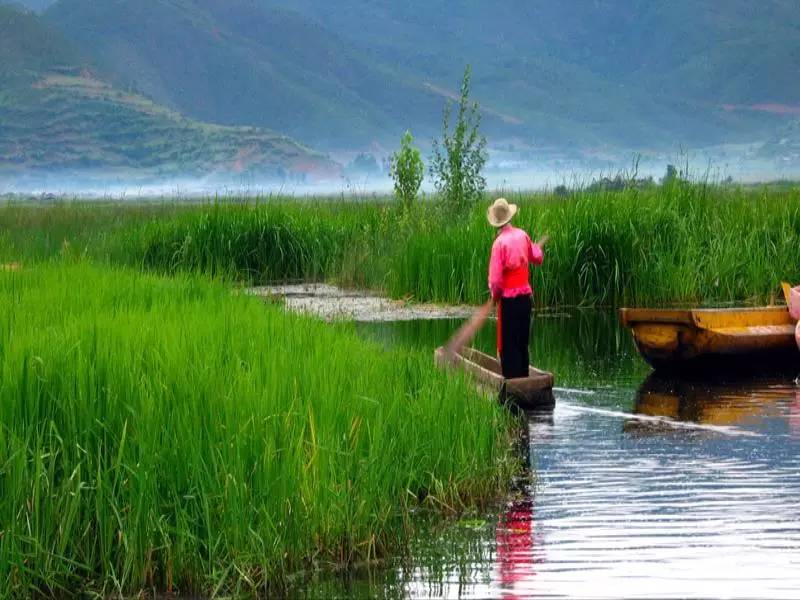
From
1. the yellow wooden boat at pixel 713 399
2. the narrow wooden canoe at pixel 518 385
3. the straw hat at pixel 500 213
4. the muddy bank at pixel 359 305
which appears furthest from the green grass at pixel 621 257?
the narrow wooden canoe at pixel 518 385

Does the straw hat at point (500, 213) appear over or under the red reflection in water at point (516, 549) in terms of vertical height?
over

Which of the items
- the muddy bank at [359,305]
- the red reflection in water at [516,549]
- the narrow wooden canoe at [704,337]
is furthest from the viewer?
the muddy bank at [359,305]

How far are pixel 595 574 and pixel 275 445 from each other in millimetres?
1891

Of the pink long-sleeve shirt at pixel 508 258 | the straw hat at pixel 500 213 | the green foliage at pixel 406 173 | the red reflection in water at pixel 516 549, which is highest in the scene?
the green foliage at pixel 406 173

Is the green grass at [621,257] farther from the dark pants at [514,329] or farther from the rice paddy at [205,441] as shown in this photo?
the dark pants at [514,329]

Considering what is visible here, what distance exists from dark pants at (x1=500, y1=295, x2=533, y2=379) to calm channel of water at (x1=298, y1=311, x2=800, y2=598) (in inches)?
23.9

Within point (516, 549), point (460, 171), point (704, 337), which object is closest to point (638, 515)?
point (516, 549)

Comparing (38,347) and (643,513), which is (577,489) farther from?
(38,347)

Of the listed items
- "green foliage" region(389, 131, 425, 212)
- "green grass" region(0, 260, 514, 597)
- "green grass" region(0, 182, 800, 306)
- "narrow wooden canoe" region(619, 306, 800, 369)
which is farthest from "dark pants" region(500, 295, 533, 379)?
"green foliage" region(389, 131, 425, 212)

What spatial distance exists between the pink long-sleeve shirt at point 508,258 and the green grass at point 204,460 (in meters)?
2.78

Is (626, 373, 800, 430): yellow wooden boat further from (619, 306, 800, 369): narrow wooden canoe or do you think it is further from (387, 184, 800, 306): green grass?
(387, 184, 800, 306): green grass

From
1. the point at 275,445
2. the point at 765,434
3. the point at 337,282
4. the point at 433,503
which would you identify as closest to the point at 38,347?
the point at 275,445

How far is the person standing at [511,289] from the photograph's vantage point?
13.7 metres

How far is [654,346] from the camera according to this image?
1622 centimetres
